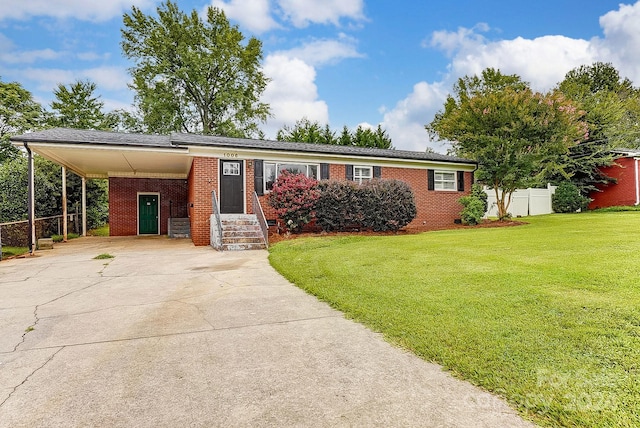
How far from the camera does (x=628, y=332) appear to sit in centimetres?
288

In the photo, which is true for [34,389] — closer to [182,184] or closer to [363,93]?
[182,184]

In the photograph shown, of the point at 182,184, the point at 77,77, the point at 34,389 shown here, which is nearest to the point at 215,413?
the point at 34,389

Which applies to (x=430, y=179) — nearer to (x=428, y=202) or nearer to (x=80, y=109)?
(x=428, y=202)

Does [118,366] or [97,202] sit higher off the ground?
[97,202]

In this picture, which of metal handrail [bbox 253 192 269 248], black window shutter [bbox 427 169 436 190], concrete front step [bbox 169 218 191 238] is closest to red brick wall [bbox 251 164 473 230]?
black window shutter [bbox 427 169 436 190]

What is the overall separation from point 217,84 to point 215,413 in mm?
30619

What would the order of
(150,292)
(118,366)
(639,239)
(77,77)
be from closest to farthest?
(118,366) < (150,292) < (639,239) < (77,77)

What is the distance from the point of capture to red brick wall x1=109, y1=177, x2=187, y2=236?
669 inches

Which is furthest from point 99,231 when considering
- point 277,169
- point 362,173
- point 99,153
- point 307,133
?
point 307,133

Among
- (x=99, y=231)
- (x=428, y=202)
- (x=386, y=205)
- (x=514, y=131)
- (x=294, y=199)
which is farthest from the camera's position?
(x=99, y=231)

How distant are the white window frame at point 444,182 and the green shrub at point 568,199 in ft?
26.7

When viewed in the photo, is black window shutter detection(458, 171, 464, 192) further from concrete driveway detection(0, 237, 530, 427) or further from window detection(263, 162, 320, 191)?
concrete driveway detection(0, 237, 530, 427)

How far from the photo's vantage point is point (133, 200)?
17.4 meters

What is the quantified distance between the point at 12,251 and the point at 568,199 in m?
25.9
